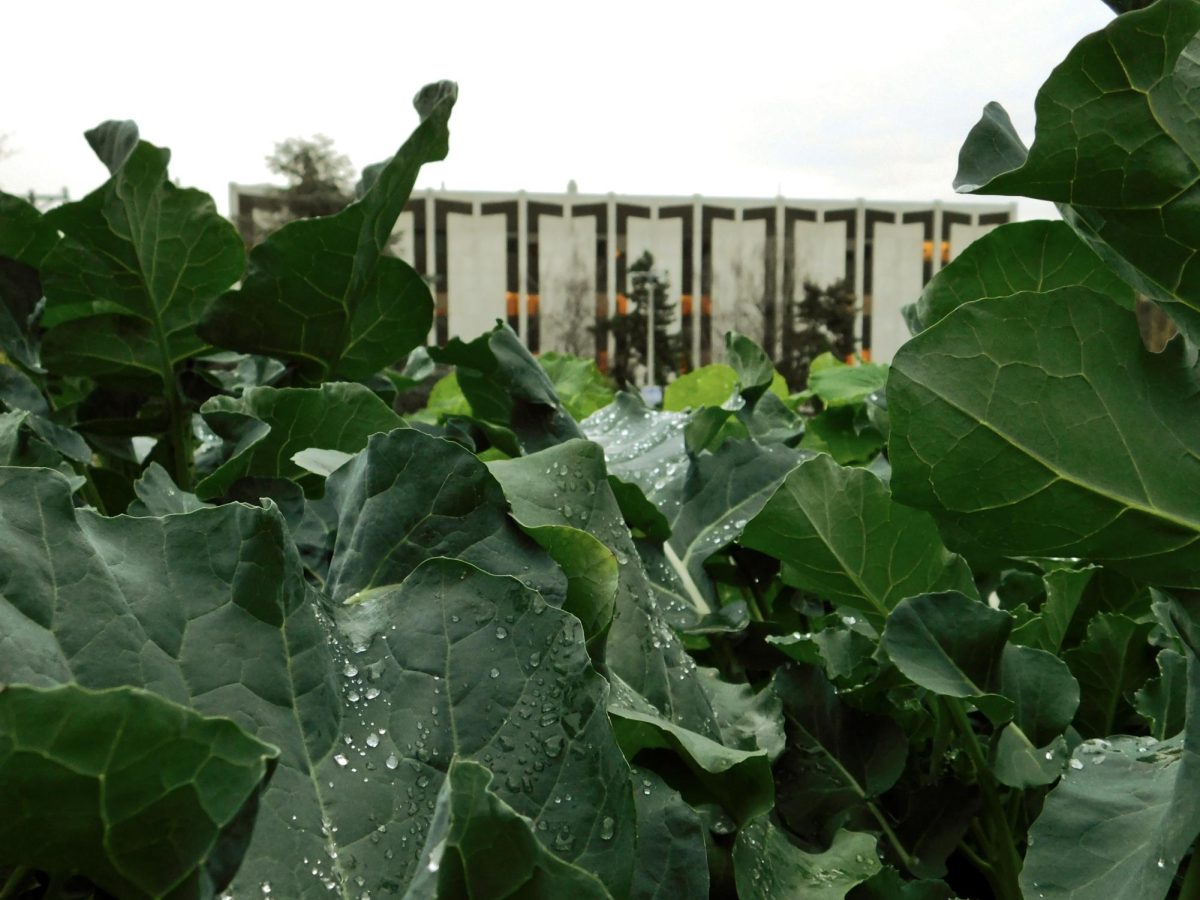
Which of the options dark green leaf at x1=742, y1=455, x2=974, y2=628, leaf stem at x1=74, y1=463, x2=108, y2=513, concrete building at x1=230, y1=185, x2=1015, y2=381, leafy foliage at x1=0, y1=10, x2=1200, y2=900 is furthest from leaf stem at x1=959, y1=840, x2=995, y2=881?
concrete building at x1=230, y1=185, x2=1015, y2=381

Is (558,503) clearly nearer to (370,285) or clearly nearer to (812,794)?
(812,794)

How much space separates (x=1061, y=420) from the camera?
281 millimetres

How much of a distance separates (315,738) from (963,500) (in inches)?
7.4

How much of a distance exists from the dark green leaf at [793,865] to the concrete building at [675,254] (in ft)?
69.4

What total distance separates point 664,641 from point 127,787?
0.66 feet

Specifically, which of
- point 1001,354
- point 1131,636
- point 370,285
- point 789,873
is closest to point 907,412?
point 1001,354

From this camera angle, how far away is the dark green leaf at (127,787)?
19 centimetres

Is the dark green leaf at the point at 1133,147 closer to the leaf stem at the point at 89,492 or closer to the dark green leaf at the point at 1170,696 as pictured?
the dark green leaf at the point at 1170,696

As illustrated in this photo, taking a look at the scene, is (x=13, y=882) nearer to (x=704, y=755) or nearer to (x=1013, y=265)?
(x=704, y=755)

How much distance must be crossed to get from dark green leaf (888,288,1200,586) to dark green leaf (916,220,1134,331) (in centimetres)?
11

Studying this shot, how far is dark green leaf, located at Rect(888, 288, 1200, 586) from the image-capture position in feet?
0.90

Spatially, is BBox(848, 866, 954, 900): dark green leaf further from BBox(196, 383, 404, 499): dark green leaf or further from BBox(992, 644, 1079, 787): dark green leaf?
BBox(196, 383, 404, 499): dark green leaf

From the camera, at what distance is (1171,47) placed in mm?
253

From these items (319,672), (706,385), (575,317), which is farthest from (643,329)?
(319,672)
